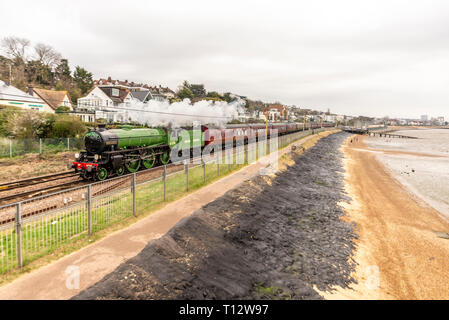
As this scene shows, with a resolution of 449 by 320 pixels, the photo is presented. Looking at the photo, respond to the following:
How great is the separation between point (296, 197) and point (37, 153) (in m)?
23.0

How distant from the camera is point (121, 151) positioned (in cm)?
1659

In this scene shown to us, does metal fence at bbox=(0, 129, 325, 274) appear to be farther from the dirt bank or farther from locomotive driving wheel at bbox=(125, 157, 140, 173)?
locomotive driving wheel at bbox=(125, 157, 140, 173)

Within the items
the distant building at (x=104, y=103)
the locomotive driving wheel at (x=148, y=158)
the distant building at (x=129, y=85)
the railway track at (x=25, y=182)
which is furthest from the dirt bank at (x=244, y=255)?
the distant building at (x=129, y=85)

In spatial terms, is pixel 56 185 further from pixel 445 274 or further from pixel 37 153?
pixel 445 274

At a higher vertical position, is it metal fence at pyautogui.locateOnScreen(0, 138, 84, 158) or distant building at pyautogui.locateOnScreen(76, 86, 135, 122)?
distant building at pyautogui.locateOnScreen(76, 86, 135, 122)

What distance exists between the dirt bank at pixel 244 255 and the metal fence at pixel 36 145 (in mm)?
19302

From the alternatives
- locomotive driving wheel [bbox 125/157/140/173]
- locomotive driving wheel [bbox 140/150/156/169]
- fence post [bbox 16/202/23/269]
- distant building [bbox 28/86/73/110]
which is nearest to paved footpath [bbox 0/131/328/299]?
fence post [bbox 16/202/23/269]

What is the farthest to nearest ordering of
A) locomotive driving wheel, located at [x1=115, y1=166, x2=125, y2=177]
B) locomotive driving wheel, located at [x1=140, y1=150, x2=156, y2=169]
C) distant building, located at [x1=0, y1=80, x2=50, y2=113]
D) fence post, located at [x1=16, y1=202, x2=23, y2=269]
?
1. distant building, located at [x1=0, y1=80, x2=50, y2=113]
2. locomotive driving wheel, located at [x1=140, y1=150, x2=156, y2=169]
3. locomotive driving wheel, located at [x1=115, y1=166, x2=125, y2=177]
4. fence post, located at [x1=16, y1=202, x2=23, y2=269]

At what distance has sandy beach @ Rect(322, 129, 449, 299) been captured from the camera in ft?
30.0

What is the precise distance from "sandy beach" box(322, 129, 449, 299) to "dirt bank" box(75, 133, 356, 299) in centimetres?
77

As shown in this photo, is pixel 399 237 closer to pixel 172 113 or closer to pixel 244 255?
pixel 244 255

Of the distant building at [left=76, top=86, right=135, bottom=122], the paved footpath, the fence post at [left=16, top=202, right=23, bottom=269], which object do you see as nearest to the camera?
the paved footpath

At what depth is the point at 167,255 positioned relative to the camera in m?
8.27

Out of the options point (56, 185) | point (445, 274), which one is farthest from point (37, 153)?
point (445, 274)
